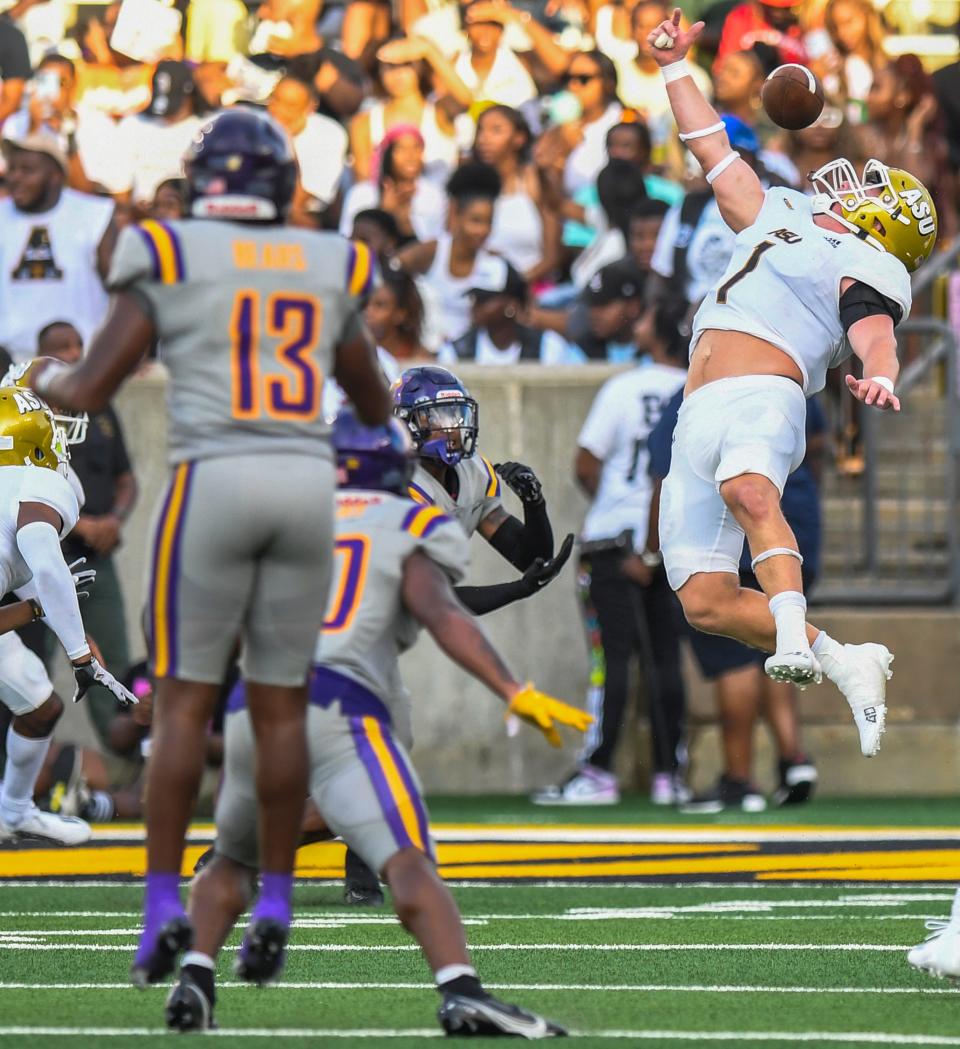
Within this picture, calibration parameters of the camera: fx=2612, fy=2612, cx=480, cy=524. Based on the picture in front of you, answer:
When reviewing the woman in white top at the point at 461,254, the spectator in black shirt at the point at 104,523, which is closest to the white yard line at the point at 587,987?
the spectator in black shirt at the point at 104,523

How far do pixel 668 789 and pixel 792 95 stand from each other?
5512mm

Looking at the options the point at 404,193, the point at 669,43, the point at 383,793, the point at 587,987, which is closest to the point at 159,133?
the point at 404,193

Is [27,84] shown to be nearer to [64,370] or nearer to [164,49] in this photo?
[164,49]

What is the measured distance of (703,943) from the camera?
7.44m

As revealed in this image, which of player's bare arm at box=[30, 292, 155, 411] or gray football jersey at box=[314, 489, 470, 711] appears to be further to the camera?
gray football jersey at box=[314, 489, 470, 711]

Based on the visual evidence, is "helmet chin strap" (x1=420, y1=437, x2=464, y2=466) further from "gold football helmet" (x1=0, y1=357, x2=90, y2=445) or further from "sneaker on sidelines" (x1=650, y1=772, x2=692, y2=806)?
"sneaker on sidelines" (x1=650, y1=772, x2=692, y2=806)

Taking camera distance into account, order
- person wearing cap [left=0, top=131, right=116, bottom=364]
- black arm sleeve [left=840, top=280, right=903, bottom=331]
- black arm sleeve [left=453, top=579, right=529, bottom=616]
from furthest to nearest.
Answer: person wearing cap [left=0, top=131, right=116, bottom=364] → black arm sleeve [left=453, top=579, right=529, bottom=616] → black arm sleeve [left=840, top=280, right=903, bottom=331]

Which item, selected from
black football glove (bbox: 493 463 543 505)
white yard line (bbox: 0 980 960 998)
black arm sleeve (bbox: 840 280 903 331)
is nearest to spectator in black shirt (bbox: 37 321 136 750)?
black football glove (bbox: 493 463 543 505)

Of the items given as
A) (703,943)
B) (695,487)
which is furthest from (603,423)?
(703,943)

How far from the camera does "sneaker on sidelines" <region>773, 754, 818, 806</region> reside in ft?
41.2

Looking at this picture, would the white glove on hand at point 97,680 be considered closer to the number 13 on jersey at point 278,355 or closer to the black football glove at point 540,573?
the black football glove at point 540,573

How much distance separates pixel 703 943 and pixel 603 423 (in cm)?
580

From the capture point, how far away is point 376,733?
549 cm

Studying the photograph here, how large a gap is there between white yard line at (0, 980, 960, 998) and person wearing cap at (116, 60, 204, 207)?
29.0 ft
